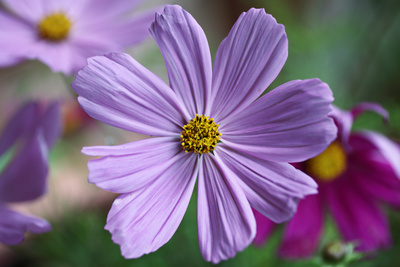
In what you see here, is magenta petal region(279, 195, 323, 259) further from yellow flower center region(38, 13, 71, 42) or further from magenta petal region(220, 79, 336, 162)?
yellow flower center region(38, 13, 71, 42)

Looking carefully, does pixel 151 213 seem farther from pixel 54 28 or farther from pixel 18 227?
pixel 54 28

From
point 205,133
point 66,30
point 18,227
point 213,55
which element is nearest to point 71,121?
point 213,55

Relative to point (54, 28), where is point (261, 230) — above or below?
below

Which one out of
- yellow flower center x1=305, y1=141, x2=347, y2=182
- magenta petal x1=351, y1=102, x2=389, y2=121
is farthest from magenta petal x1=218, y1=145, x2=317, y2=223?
yellow flower center x1=305, y1=141, x2=347, y2=182

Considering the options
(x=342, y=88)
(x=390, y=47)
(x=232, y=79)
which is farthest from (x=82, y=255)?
(x=390, y=47)

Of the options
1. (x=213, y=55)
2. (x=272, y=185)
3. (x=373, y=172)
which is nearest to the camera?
(x=272, y=185)

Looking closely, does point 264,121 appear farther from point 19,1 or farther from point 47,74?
point 47,74

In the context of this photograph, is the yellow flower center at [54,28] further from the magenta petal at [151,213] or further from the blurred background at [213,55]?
the magenta petal at [151,213]

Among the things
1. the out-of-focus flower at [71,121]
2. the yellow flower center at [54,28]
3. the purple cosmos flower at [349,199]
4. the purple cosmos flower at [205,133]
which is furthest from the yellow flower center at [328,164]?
the out-of-focus flower at [71,121]

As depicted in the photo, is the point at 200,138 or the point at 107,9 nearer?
the point at 200,138
